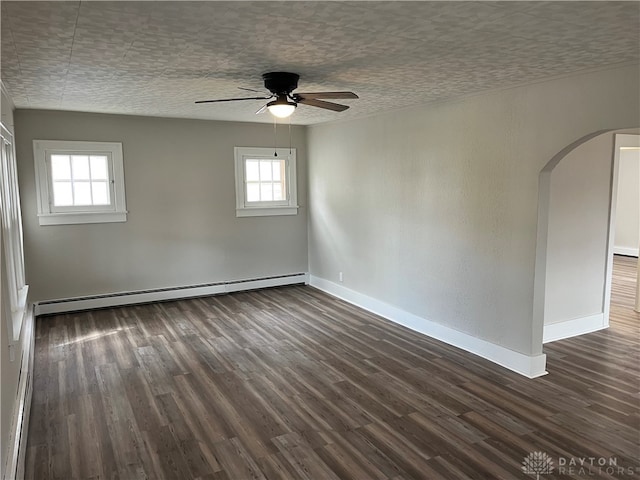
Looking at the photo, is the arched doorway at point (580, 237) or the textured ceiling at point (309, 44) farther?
the arched doorway at point (580, 237)

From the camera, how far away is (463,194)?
434cm

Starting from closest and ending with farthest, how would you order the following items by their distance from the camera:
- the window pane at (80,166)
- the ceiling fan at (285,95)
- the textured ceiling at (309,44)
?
the textured ceiling at (309,44) → the ceiling fan at (285,95) → the window pane at (80,166)

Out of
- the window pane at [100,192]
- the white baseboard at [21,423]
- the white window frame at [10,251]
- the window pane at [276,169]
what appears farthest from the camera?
the window pane at [276,169]

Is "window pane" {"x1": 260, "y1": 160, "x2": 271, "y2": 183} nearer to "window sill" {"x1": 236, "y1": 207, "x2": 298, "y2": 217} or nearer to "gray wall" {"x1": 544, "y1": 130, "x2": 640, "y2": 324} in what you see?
"window sill" {"x1": 236, "y1": 207, "x2": 298, "y2": 217}

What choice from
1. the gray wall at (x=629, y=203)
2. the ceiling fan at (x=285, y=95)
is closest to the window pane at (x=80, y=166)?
the ceiling fan at (x=285, y=95)

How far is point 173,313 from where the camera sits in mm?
5734

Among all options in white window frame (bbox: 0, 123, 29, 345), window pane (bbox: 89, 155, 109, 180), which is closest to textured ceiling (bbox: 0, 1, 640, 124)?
white window frame (bbox: 0, 123, 29, 345)

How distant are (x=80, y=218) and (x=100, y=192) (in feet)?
1.31

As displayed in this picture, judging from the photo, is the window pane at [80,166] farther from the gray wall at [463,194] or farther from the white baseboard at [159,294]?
the gray wall at [463,194]

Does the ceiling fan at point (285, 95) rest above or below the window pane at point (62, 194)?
above

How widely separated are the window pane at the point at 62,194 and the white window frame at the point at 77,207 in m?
0.05

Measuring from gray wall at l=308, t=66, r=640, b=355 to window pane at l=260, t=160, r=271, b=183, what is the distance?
1.11 meters

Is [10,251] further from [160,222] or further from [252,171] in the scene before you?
[252,171]
